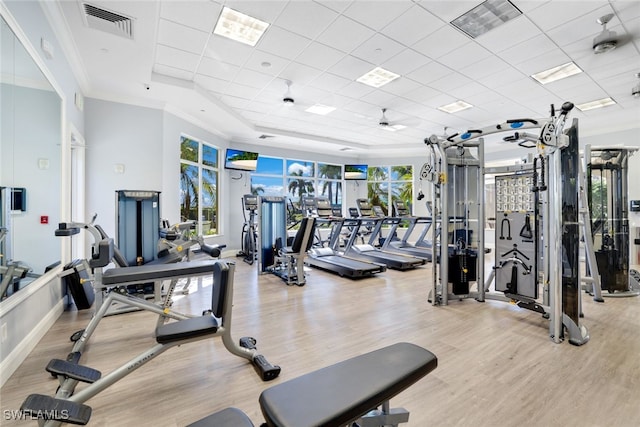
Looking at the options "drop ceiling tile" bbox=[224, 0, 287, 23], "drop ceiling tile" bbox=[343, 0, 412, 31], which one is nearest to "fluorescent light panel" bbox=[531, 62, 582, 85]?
"drop ceiling tile" bbox=[343, 0, 412, 31]

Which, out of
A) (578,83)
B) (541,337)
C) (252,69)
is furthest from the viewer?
(578,83)

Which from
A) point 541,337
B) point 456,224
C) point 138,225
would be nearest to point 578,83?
point 456,224

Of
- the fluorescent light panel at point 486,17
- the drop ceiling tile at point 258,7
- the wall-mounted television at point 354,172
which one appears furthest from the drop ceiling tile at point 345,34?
the wall-mounted television at point 354,172

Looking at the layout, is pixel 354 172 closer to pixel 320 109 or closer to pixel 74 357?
pixel 320 109

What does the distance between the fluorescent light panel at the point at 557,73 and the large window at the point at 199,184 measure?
280 inches

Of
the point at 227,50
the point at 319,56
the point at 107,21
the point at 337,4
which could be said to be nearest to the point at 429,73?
the point at 319,56

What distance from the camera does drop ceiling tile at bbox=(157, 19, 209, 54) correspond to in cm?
374

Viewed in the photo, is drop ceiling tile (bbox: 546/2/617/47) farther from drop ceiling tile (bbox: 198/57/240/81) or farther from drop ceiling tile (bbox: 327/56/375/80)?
drop ceiling tile (bbox: 198/57/240/81)

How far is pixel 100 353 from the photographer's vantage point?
267cm

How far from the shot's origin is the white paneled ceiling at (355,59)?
346 cm

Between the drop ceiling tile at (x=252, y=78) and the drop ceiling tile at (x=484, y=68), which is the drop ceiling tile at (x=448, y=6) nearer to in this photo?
the drop ceiling tile at (x=484, y=68)

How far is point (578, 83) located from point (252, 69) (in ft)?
18.8

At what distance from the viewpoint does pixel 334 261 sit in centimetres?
633

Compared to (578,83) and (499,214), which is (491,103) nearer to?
(578,83)
